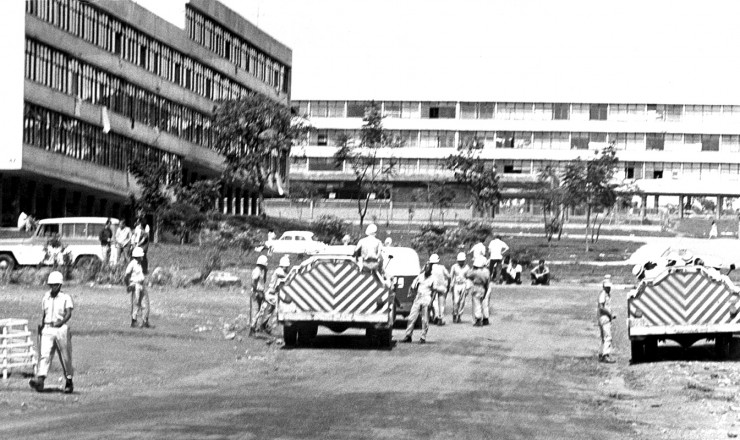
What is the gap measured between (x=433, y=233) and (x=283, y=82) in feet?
114

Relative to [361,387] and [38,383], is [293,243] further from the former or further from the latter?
[38,383]

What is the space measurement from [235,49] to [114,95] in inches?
828

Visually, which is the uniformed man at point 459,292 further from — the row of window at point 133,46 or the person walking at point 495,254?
the row of window at point 133,46

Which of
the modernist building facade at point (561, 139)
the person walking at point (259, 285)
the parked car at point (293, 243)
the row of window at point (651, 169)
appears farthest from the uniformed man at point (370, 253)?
the row of window at point (651, 169)

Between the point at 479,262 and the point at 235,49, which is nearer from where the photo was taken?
the point at 479,262

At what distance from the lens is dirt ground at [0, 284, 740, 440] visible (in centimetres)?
1936

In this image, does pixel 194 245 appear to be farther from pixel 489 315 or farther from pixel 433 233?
pixel 489 315

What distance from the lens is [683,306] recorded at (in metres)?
29.6

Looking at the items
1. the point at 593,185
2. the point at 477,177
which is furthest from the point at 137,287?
the point at 477,177

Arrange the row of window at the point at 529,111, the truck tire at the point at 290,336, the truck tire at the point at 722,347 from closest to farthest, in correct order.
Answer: the truck tire at the point at 722,347 < the truck tire at the point at 290,336 < the row of window at the point at 529,111

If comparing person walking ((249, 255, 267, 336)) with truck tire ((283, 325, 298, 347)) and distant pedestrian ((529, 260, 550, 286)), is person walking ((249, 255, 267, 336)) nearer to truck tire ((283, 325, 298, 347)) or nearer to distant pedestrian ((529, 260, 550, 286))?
truck tire ((283, 325, 298, 347))

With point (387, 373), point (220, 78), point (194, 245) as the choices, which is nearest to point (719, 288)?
point (387, 373)

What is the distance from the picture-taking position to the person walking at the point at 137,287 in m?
33.7

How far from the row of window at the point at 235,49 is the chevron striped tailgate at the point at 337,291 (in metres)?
59.1
